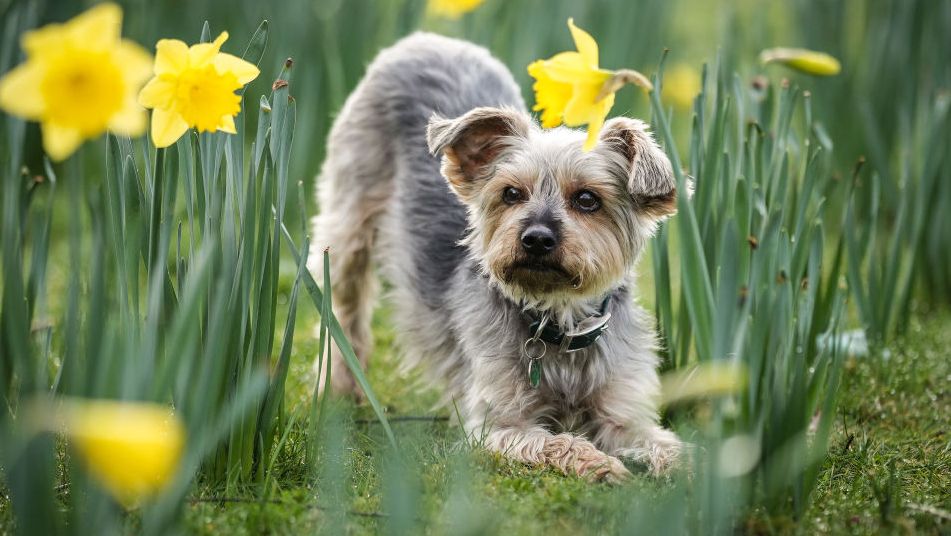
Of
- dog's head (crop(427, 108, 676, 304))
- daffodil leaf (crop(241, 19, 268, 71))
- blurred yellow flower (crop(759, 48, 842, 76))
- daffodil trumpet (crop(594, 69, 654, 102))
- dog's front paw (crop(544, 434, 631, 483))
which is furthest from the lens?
dog's head (crop(427, 108, 676, 304))

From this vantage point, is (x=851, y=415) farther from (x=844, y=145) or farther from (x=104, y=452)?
(x=104, y=452)

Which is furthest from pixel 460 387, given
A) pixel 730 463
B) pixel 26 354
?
pixel 26 354

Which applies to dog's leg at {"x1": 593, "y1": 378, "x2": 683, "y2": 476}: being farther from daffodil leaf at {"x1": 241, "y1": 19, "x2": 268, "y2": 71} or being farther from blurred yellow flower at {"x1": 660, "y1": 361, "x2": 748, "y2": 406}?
daffodil leaf at {"x1": 241, "y1": 19, "x2": 268, "y2": 71}

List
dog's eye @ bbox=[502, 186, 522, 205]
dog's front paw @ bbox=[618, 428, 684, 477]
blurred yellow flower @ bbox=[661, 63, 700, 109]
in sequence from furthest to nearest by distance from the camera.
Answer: blurred yellow flower @ bbox=[661, 63, 700, 109] → dog's eye @ bbox=[502, 186, 522, 205] → dog's front paw @ bbox=[618, 428, 684, 477]

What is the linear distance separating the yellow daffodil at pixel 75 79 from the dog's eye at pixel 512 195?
170cm

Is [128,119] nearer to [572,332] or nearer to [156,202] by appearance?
[156,202]

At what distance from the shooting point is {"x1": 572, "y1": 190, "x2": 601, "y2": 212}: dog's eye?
314 centimetres

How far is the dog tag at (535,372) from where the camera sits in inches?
119

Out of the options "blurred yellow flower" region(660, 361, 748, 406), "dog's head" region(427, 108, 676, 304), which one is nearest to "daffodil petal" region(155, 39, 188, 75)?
"dog's head" region(427, 108, 676, 304)

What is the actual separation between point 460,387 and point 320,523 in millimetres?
1373

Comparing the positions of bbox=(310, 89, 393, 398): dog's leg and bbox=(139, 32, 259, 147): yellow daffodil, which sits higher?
bbox=(139, 32, 259, 147): yellow daffodil

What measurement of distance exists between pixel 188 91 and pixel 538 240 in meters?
1.21

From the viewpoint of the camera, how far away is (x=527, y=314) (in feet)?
10.6

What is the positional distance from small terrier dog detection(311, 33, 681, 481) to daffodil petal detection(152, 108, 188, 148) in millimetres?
1158
